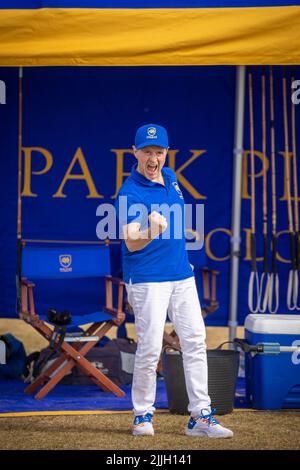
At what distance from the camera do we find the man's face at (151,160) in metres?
5.09

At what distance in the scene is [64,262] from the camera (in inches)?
275

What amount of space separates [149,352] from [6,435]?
90 centimetres

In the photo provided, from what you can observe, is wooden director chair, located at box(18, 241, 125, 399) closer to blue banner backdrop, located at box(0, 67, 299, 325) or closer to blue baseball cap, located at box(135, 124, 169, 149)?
blue banner backdrop, located at box(0, 67, 299, 325)

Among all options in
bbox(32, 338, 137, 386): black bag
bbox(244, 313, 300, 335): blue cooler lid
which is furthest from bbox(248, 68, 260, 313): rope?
bbox(244, 313, 300, 335): blue cooler lid

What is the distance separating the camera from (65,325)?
6.25m

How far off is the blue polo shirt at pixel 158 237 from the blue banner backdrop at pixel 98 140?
7.56ft

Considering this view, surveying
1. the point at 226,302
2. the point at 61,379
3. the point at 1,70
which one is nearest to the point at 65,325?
the point at 61,379

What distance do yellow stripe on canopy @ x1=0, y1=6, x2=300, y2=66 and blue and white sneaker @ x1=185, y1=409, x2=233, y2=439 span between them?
2.15 m

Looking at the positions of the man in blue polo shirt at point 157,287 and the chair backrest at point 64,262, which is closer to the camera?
the man in blue polo shirt at point 157,287

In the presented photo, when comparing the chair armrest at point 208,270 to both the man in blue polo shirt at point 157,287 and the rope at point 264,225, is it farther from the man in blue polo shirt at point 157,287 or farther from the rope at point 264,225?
the man in blue polo shirt at point 157,287

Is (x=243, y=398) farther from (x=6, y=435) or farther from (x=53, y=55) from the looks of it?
(x=53, y=55)

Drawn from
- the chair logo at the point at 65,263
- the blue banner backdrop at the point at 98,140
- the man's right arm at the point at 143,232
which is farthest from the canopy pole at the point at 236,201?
the man's right arm at the point at 143,232

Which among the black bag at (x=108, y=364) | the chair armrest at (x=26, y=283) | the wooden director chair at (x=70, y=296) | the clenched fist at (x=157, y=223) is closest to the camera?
the clenched fist at (x=157, y=223)
